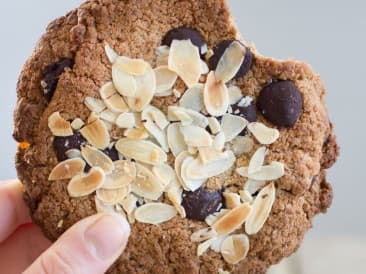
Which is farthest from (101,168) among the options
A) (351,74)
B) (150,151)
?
(351,74)

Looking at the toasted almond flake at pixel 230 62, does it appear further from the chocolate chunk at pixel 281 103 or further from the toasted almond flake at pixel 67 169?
the toasted almond flake at pixel 67 169

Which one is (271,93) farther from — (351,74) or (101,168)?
(351,74)

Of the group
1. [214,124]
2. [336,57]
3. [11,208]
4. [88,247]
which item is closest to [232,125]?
[214,124]

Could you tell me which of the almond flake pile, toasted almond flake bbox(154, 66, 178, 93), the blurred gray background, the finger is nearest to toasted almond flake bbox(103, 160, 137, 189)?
the almond flake pile

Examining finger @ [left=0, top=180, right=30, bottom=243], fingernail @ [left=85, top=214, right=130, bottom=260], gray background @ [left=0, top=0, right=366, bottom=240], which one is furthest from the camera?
gray background @ [left=0, top=0, right=366, bottom=240]

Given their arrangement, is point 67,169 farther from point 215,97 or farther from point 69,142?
point 215,97

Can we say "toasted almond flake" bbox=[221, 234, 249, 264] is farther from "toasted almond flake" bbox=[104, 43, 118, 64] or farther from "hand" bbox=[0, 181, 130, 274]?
"toasted almond flake" bbox=[104, 43, 118, 64]
